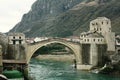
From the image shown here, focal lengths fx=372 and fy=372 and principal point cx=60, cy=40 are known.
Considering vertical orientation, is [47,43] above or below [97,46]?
above

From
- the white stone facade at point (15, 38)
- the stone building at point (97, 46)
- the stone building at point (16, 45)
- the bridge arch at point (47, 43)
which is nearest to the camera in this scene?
the stone building at point (16, 45)

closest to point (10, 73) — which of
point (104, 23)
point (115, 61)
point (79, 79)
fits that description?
point (79, 79)

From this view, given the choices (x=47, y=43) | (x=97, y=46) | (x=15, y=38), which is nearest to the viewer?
(x=15, y=38)

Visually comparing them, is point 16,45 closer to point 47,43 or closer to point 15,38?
point 15,38

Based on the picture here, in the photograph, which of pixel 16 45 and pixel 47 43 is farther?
pixel 47 43

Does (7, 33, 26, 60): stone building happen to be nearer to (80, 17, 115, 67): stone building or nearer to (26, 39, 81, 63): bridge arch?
(26, 39, 81, 63): bridge arch

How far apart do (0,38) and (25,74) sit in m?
17.4

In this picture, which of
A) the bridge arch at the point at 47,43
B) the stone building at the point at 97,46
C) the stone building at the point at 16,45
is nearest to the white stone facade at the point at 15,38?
the stone building at the point at 16,45

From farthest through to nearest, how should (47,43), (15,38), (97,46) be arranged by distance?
(97,46) < (47,43) < (15,38)

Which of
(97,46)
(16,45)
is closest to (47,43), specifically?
(16,45)

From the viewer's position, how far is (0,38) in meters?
68.8

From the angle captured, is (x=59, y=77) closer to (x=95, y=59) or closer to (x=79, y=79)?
(x=79, y=79)

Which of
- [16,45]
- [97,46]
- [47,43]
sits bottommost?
[97,46]

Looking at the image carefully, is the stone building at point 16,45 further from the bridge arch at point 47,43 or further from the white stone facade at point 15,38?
the bridge arch at point 47,43
